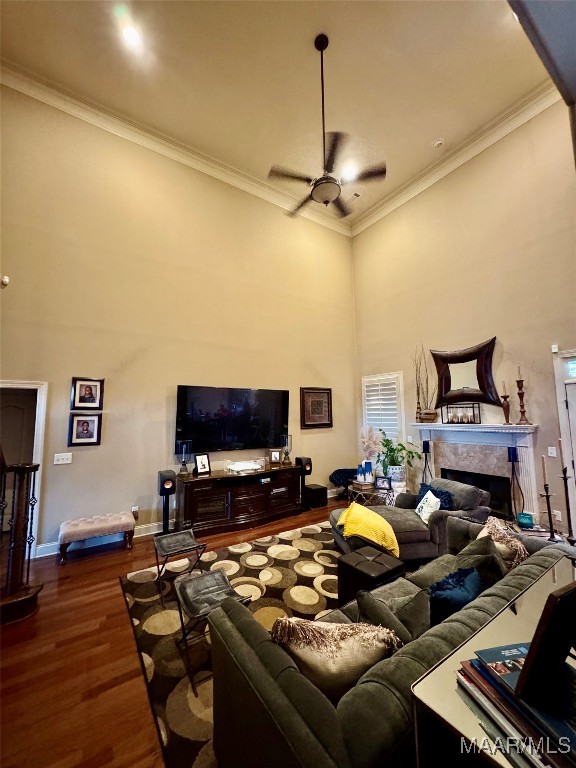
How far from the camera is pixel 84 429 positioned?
4.16m

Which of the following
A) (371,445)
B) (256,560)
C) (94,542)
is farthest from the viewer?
(371,445)

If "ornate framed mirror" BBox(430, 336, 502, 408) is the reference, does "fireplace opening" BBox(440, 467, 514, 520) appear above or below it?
below

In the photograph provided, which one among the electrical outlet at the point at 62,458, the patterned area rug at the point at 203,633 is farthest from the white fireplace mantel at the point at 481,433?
the electrical outlet at the point at 62,458

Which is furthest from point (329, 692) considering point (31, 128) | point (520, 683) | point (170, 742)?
point (31, 128)

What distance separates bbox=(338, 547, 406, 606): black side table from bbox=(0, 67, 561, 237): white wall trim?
625 centimetres

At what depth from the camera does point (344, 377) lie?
6.94 m

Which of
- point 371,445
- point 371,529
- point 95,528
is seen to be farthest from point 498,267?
point 95,528

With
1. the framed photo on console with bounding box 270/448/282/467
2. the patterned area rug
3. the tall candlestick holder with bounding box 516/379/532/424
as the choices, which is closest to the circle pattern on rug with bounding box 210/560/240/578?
the patterned area rug

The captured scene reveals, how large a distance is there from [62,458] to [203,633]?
9.50ft

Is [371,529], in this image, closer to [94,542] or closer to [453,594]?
[453,594]

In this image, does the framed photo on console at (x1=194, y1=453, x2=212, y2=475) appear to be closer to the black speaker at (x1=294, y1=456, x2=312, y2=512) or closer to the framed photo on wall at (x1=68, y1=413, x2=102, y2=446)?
the framed photo on wall at (x1=68, y1=413, x2=102, y2=446)

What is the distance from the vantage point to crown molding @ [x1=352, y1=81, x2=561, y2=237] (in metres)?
4.46

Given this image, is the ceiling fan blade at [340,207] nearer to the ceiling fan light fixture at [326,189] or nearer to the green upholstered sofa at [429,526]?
the ceiling fan light fixture at [326,189]

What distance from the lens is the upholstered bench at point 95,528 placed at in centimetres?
364
